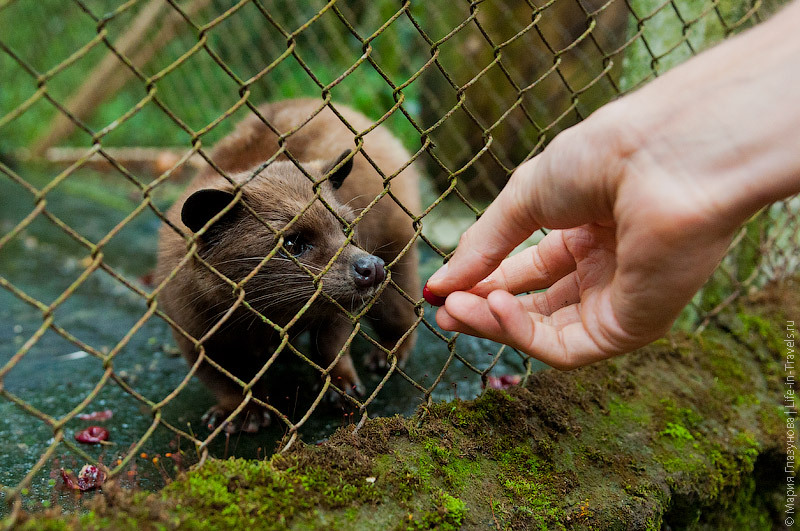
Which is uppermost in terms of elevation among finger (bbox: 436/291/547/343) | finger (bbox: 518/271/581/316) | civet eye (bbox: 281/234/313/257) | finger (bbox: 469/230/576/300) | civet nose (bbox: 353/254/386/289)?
civet eye (bbox: 281/234/313/257)

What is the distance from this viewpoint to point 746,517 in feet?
10.1

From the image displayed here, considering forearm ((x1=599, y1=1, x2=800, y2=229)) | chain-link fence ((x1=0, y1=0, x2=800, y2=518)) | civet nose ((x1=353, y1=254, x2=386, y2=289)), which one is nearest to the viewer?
forearm ((x1=599, y1=1, x2=800, y2=229))

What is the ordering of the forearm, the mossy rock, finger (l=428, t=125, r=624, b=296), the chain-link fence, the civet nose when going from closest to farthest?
the forearm < finger (l=428, t=125, r=624, b=296) < the mossy rock < the chain-link fence < the civet nose

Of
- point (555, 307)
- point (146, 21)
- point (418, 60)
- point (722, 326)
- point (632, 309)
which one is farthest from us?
point (418, 60)

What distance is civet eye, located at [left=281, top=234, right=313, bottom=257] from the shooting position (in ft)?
9.27

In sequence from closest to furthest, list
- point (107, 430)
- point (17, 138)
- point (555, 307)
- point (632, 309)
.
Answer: point (632, 309) → point (555, 307) → point (107, 430) → point (17, 138)

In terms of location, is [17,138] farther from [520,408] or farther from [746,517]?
[746,517]

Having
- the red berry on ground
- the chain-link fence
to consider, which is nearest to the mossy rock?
the chain-link fence

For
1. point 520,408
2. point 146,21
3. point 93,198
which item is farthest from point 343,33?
point 520,408

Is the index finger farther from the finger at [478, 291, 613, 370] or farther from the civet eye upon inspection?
the civet eye

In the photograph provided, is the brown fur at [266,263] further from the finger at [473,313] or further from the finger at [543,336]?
the finger at [543,336]

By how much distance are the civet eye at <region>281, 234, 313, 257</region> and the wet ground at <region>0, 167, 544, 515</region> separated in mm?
702

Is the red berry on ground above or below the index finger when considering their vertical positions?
below

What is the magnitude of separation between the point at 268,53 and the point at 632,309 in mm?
8297
